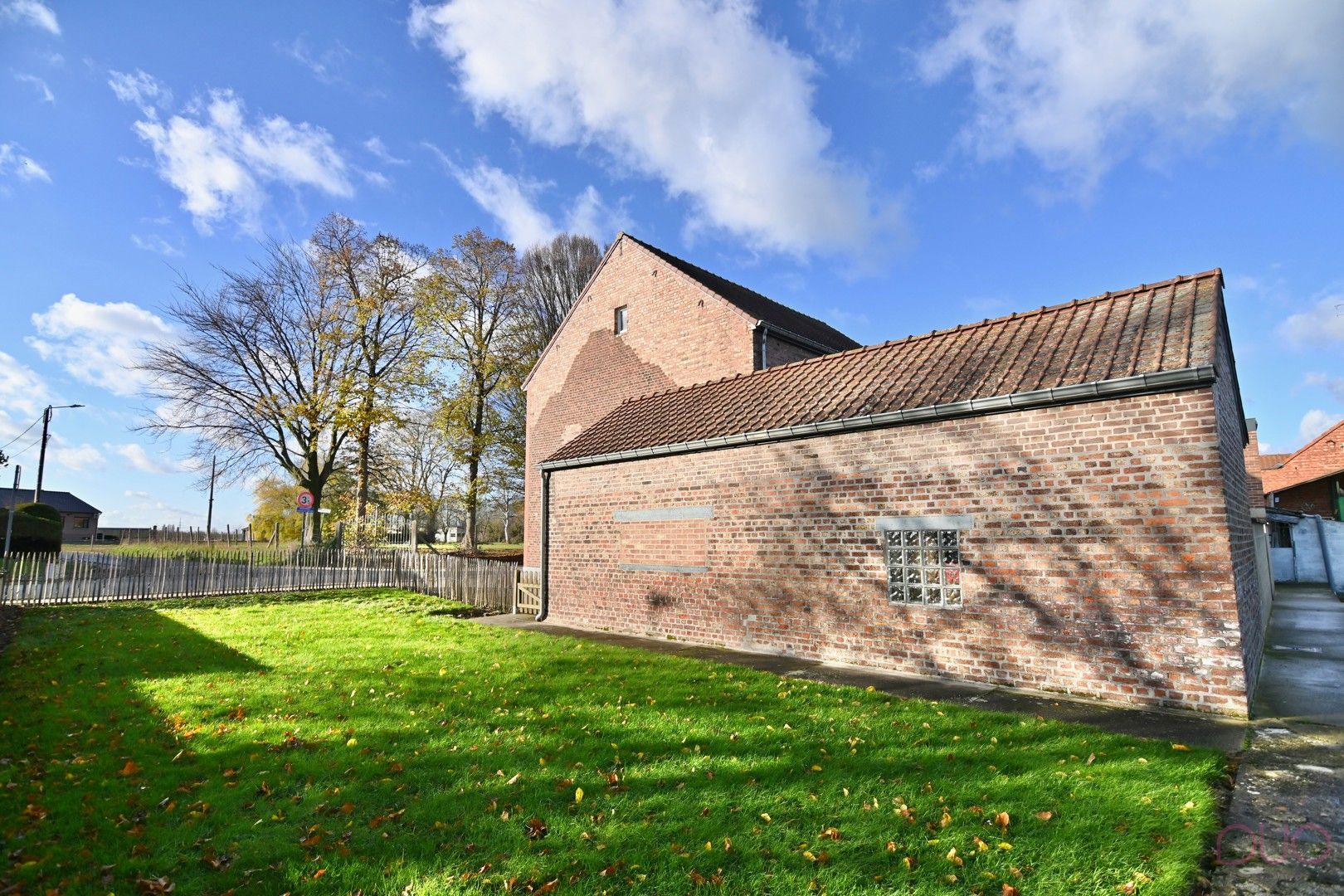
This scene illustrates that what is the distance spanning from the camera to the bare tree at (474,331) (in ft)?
100

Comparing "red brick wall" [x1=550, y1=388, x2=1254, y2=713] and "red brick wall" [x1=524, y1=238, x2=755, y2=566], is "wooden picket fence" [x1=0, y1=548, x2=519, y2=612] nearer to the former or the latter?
"red brick wall" [x1=524, y1=238, x2=755, y2=566]

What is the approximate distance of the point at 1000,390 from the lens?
312 inches

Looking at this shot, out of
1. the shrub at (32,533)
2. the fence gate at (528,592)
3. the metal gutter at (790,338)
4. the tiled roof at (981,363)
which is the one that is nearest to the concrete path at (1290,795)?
the tiled roof at (981,363)

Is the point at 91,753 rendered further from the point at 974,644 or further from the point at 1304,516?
the point at 1304,516

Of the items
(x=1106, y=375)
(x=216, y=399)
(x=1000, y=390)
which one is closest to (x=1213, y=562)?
(x=1106, y=375)

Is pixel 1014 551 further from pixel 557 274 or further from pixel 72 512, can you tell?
pixel 72 512

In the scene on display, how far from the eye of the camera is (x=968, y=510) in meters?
8.07

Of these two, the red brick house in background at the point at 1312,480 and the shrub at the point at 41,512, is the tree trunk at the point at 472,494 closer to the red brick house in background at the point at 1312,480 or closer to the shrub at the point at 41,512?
the shrub at the point at 41,512

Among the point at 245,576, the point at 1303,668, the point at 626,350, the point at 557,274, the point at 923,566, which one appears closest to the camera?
the point at 923,566

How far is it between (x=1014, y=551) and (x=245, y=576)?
20.1 meters

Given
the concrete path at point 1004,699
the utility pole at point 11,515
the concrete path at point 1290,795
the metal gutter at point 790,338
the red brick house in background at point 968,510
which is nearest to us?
the concrete path at point 1290,795

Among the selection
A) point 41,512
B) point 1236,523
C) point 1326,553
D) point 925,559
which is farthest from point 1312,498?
point 41,512

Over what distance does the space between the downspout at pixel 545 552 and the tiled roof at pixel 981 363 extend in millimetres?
1785

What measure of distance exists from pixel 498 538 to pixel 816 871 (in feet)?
216
